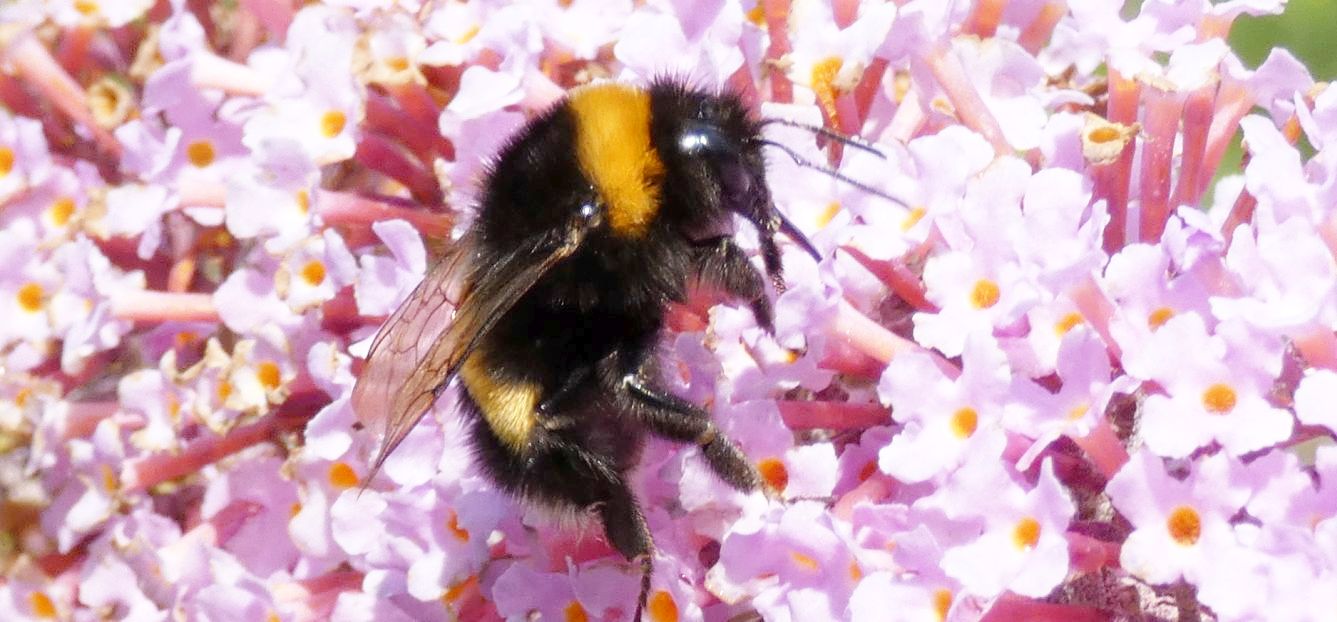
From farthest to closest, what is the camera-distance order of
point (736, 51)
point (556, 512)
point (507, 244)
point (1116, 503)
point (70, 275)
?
point (70, 275) → point (736, 51) → point (556, 512) → point (507, 244) → point (1116, 503)

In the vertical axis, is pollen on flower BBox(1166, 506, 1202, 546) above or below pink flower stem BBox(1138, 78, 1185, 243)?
below

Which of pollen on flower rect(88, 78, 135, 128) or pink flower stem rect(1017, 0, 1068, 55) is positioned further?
pollen on flower rect(88, 78, 135, 128)

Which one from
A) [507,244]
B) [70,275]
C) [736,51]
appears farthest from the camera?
[70,275]

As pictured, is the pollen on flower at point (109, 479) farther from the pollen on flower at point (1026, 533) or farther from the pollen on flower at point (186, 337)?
the pollen on flower at point (1026, 533)

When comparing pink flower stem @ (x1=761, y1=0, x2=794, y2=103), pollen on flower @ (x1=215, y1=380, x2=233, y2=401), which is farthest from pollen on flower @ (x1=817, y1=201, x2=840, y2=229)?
pollen on flower @ (x1=215, y1=380, x2=233, y2=401)

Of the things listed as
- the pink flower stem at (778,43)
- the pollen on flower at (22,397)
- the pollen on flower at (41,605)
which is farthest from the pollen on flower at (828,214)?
the pollen on flower at (41,605)

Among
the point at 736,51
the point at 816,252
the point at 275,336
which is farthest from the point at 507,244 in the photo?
the point at 275,336

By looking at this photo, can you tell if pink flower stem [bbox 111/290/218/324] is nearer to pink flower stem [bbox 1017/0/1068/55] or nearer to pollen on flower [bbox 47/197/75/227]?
pollen on flower [bbox 47/197/75/227]

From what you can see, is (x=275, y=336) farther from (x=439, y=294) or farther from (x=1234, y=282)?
(x=1234, y=282)

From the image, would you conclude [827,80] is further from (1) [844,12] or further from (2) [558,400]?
(2) [558,400]
